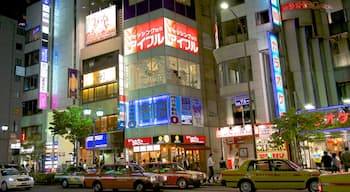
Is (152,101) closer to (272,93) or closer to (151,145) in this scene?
(151,145)

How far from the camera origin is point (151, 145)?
1305 inches

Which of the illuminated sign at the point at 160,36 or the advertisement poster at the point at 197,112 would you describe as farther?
the advertisement poster at the point at 197,112

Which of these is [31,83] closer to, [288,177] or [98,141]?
[98,141]

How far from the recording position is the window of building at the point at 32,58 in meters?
47.9

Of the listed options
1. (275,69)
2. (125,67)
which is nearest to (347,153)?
(275,69)

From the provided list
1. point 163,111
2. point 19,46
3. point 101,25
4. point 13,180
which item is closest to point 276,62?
point 163,111

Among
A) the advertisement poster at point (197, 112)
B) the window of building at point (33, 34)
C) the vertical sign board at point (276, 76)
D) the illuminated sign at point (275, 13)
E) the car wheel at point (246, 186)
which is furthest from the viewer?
the window of building at point (33, 34)

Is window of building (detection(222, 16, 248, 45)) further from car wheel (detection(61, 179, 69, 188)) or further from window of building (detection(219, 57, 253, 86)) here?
car wheel (detection(61, 179, 69, 188))

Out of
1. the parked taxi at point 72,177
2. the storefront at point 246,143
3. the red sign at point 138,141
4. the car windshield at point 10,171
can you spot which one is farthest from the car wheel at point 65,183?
the storefront at point 246,143

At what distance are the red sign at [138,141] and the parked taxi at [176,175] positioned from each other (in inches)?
444

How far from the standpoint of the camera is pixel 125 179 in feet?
62.8

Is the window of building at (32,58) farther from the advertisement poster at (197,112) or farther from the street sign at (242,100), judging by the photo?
the street sign at (242,100)

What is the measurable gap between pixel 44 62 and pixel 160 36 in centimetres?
1811

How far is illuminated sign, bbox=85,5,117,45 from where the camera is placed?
130 feet
